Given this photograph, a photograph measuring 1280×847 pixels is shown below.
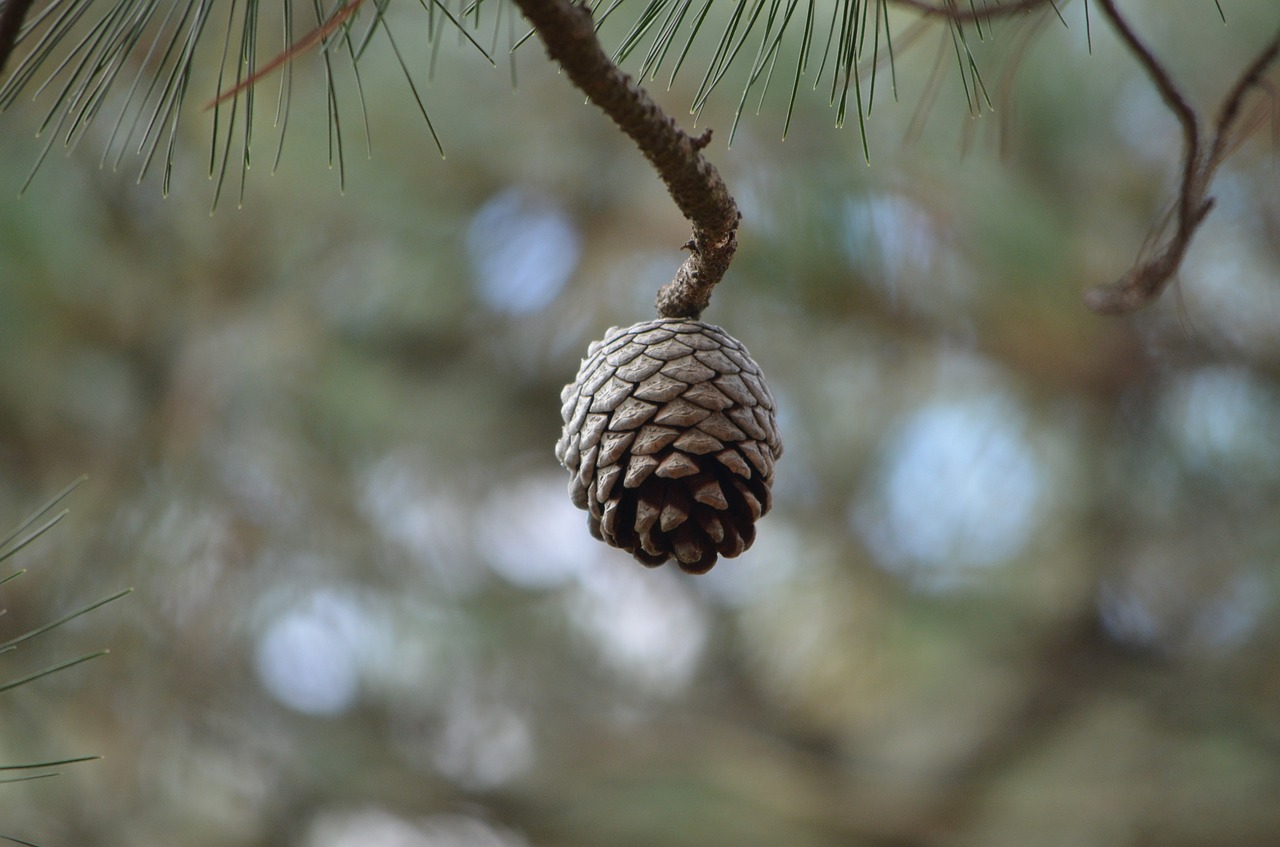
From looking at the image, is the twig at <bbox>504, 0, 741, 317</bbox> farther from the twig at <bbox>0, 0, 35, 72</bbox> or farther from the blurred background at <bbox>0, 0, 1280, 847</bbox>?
the blurred background at <bbox>0, 0, 1280, 847</bbox>

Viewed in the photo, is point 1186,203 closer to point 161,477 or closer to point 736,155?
point 736,155

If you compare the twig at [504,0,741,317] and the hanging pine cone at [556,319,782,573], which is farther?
the hanging pine cone at [556,319,782,573]

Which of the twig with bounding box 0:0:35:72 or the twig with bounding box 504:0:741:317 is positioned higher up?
the twig with bounding box 504:0:741:317

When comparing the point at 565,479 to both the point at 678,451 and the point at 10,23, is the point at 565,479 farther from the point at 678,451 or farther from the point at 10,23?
the point at 10,23

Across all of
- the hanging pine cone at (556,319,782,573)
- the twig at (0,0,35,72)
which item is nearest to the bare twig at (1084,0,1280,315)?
the hanging pine cone at (556,319,782,573)

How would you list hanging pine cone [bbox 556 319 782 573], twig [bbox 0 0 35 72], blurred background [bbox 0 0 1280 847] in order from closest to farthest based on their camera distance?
twig [bbox 0 0 35 72], hanging pine cone [bbox 556 319 782 573], blurred background [bbox 0 0 1280 847]

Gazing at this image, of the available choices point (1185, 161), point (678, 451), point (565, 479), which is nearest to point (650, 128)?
point (678, 451)

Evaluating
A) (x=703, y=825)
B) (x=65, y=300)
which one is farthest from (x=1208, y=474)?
(x=65, y=300)
